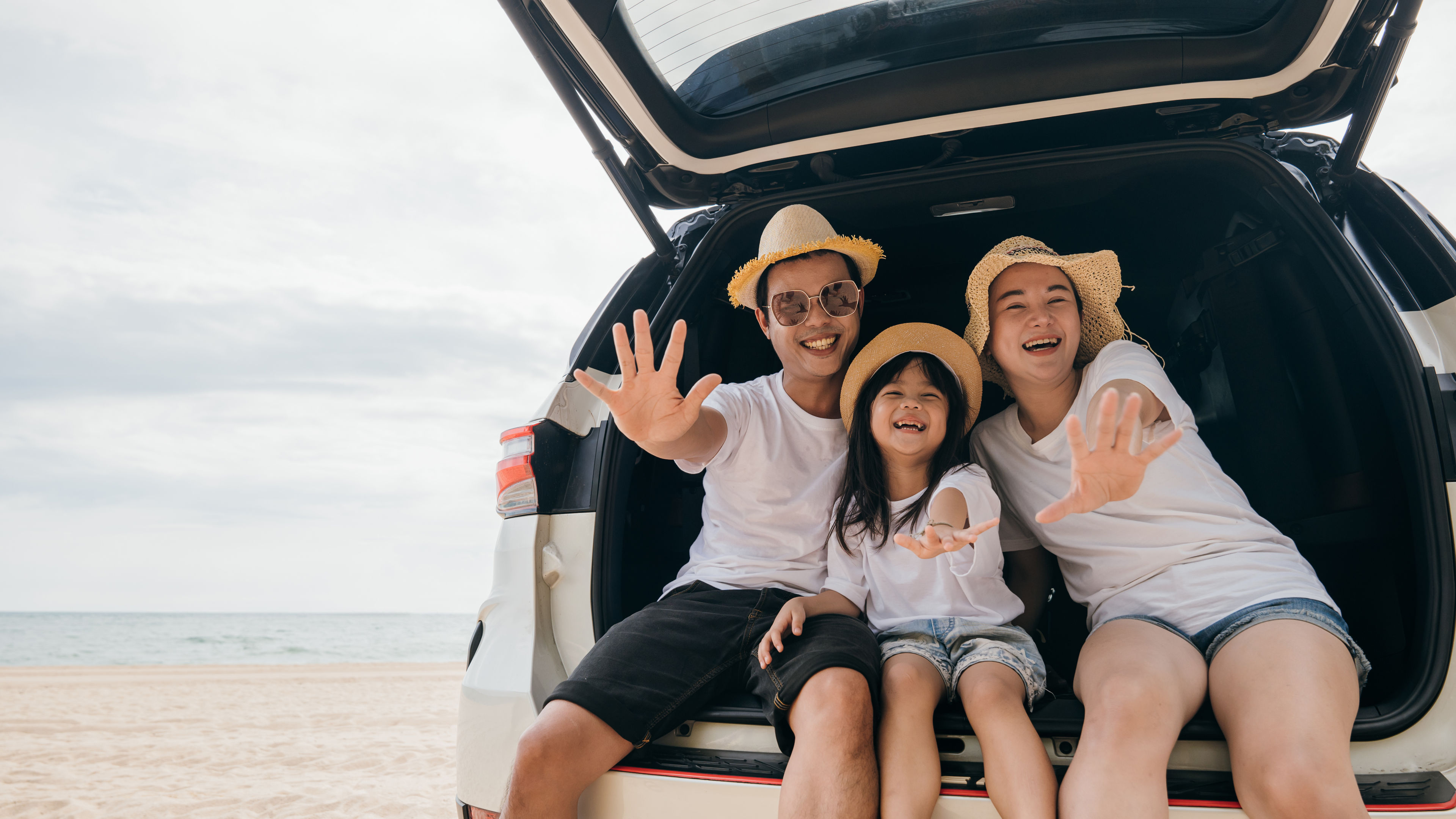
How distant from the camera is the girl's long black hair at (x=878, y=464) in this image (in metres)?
1.73

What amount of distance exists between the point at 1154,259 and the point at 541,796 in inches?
89.8

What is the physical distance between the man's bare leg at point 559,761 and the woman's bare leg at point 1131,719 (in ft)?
2.40

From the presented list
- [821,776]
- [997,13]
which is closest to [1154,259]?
[997,13]

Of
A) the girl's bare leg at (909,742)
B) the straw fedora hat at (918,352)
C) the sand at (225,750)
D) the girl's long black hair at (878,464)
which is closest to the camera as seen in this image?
the girl's bare leg at (909,742)

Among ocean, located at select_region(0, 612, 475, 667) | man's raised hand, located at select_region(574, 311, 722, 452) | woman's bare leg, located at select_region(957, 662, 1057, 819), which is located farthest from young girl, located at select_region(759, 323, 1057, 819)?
ocean, located at select_region(0, 612, 475, 667)

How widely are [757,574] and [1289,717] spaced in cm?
98

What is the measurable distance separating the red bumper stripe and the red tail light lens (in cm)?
57

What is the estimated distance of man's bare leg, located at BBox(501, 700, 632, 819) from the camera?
127cm

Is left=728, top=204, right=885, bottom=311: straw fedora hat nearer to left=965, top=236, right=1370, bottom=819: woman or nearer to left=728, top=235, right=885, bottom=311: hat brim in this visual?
left=728, top=235, right=885, bottom=311: hat brim

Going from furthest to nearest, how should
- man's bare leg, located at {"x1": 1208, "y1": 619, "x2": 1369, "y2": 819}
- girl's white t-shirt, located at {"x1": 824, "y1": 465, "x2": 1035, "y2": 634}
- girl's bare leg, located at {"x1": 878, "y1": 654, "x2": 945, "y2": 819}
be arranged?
girl's white t-shirt, located at {"x1": 824, "y1": 465, "x2": 1035, "y2": 634}
girl's bare leg, located at {"x1": 878, "y1": 654, "x2": 945, "y2": 819}
man's bare leg, located at {"x1": 1208, "y1": 619, "x2": 1369, "y2": 819}

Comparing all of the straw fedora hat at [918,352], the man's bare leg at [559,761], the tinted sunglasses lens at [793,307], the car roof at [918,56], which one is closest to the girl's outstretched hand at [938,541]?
the straw fedora hat at [918,352]

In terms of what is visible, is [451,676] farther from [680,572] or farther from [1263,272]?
[1263,272]

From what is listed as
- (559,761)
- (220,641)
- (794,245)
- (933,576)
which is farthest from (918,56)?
(220,641)

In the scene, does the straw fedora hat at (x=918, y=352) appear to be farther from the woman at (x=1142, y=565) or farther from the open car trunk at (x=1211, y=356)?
the open car trunk at (x=1211, y=356)
